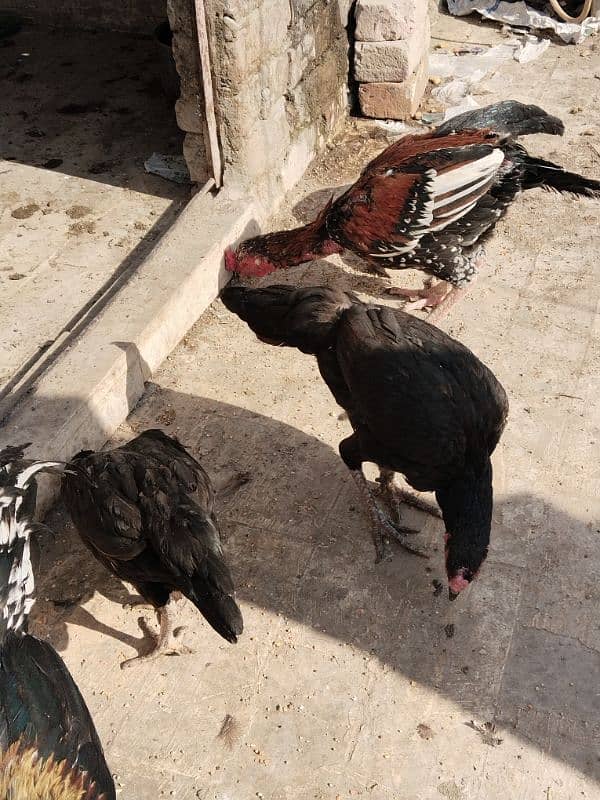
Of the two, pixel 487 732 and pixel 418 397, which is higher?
pixel 418 397

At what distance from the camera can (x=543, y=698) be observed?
11.4ft

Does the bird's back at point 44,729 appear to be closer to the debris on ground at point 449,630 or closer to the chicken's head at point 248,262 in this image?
the debris on ground at point 449,630

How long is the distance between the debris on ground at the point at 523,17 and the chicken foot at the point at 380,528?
7.09 metres

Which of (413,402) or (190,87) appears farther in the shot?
(190,87)

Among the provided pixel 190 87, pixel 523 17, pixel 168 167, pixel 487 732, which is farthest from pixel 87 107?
pixel 487 732

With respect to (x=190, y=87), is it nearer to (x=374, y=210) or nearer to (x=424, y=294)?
(x=374, y=210)

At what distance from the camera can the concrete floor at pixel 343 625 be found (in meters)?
3.30

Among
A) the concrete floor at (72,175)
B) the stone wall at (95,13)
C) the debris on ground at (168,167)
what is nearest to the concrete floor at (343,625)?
the concrete floor at (72,175)

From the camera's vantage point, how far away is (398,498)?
439cm

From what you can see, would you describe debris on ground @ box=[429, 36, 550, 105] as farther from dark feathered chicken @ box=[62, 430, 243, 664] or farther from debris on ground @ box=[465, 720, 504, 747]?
debris on ground @ box=[465, 720, 504, 747]

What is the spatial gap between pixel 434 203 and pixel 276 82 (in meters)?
2.07

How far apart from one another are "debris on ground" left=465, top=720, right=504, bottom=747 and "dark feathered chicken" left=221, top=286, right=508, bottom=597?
582 mm

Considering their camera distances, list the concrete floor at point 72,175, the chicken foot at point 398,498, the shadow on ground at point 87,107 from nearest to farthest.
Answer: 1. the chicken foot at point 398,498
2. the concrete floor at point 72,175
3. the shadow on ground at point 87,107

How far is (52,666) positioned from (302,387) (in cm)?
255
